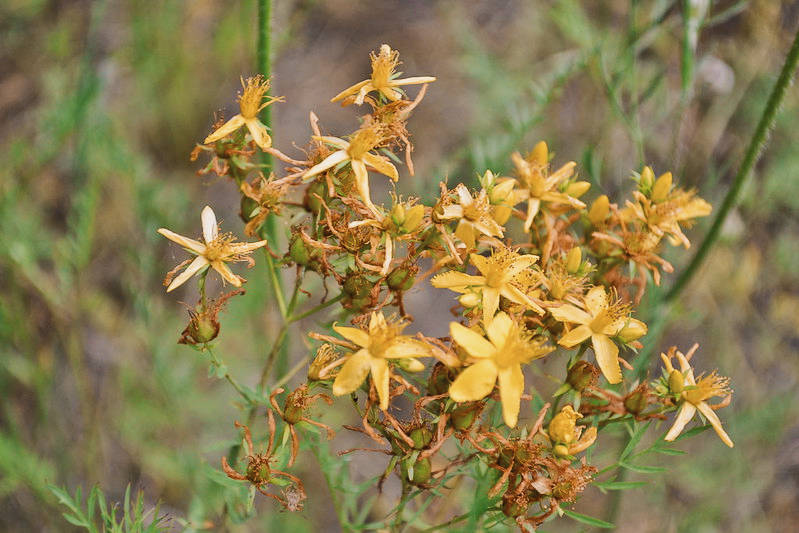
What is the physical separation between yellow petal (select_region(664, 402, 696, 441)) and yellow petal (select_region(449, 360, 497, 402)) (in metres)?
0.34

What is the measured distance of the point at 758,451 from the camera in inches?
121

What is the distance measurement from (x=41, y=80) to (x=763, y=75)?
3.14m

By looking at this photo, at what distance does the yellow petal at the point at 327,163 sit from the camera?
1.22 metres

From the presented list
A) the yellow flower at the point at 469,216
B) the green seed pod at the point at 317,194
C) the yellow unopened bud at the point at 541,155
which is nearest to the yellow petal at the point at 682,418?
the yellow flower at the point at 469,216

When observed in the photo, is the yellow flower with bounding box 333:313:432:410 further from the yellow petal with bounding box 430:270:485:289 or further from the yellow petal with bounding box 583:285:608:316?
the yellow petal with bounding box 583:285:608:316

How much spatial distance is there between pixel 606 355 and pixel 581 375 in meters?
0.06

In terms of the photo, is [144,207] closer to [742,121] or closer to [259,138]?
[259,138]

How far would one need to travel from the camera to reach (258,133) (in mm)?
1316

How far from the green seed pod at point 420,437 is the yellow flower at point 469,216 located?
32 cm

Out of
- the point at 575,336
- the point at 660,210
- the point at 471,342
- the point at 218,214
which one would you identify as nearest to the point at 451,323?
the point at 471,342

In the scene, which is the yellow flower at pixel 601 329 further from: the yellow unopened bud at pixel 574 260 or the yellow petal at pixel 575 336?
the yellow unopened bud at pixel 574 260

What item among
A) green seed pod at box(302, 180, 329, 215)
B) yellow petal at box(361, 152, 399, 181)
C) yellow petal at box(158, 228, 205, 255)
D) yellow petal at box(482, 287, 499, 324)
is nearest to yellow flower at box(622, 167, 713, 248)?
yellow petal at box(482, 287, 499, 324)

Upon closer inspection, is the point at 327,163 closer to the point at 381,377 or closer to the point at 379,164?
the point at 379,164

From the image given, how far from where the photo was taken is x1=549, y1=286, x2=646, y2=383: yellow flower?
48.5 inches
